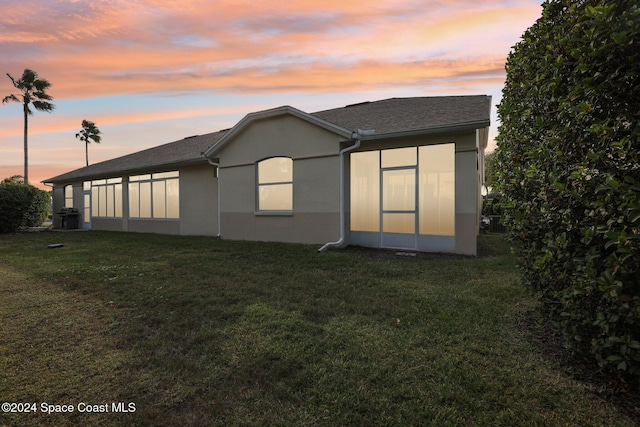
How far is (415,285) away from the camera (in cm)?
572

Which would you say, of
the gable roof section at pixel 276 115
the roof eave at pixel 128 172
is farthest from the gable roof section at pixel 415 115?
the roof eave at pixel 128 172

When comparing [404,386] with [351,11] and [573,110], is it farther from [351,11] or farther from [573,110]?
[351,11]

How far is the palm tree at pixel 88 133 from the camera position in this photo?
4172cm

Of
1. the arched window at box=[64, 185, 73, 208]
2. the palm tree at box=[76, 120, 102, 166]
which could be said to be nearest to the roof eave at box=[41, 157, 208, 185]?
the arched window at box=[64, 185, 73, 208]

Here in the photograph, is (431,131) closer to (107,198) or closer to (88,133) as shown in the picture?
(107,198)

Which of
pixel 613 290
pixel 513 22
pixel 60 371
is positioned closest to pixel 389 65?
pixel 513 22

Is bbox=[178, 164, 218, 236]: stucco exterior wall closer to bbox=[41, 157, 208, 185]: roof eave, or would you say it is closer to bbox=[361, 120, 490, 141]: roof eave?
bbox=[41, 157, 208, 185]: roof eave

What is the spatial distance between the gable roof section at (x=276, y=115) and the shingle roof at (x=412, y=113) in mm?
1083

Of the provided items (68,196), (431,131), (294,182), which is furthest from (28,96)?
(431,131)

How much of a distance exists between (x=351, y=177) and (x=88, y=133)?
4462 centimetres

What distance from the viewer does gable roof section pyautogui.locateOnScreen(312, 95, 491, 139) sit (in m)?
8.55

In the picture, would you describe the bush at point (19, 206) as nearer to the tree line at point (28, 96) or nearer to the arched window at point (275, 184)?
the tree line at point (28, 96)

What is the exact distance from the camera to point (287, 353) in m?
3.24

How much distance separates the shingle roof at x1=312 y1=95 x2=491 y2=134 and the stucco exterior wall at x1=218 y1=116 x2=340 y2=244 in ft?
5.09
